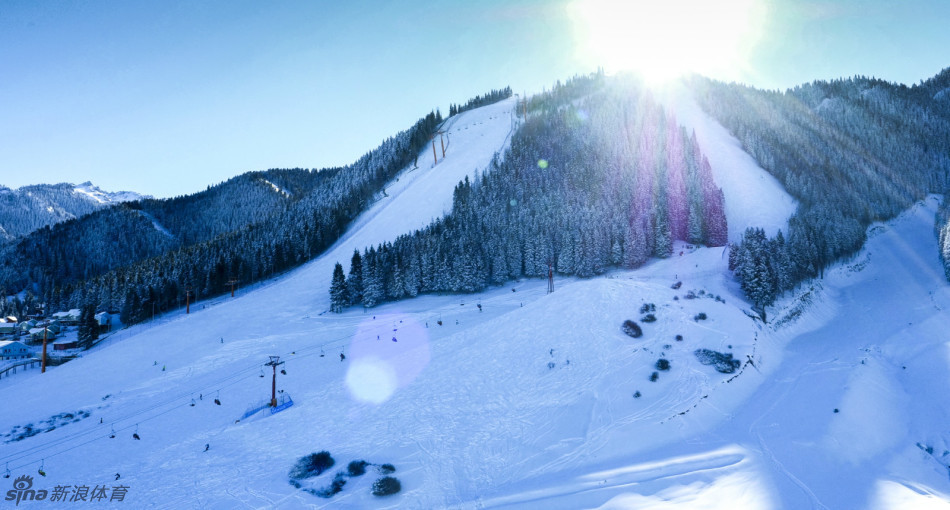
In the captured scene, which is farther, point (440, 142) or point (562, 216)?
point (440, 142)

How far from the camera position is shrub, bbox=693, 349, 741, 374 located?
40.6 m

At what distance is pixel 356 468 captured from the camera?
28.4 m

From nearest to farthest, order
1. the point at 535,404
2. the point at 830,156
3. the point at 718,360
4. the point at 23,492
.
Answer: the point at 23,492 < the point at 535,404 < the point at 718,360 < the point at 830,156

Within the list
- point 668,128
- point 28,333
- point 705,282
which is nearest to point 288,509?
point 705,282

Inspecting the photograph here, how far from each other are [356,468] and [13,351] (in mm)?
71014

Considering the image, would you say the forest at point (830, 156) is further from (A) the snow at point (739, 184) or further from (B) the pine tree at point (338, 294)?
(B) the pine tree at point (338, 294)

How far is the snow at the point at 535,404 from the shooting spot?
1036 inches

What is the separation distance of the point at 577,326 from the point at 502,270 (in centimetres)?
2551

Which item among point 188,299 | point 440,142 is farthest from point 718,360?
point 440,142

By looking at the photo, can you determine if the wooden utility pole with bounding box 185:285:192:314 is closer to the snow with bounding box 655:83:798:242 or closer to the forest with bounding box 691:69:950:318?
the forest with bounding box 691:69:950:318

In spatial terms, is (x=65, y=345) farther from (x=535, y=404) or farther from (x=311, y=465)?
(x=535, y=404)

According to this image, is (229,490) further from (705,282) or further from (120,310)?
(120,310)

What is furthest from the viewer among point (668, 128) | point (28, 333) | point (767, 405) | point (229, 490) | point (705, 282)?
point (668, 128)

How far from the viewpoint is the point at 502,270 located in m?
71.9
